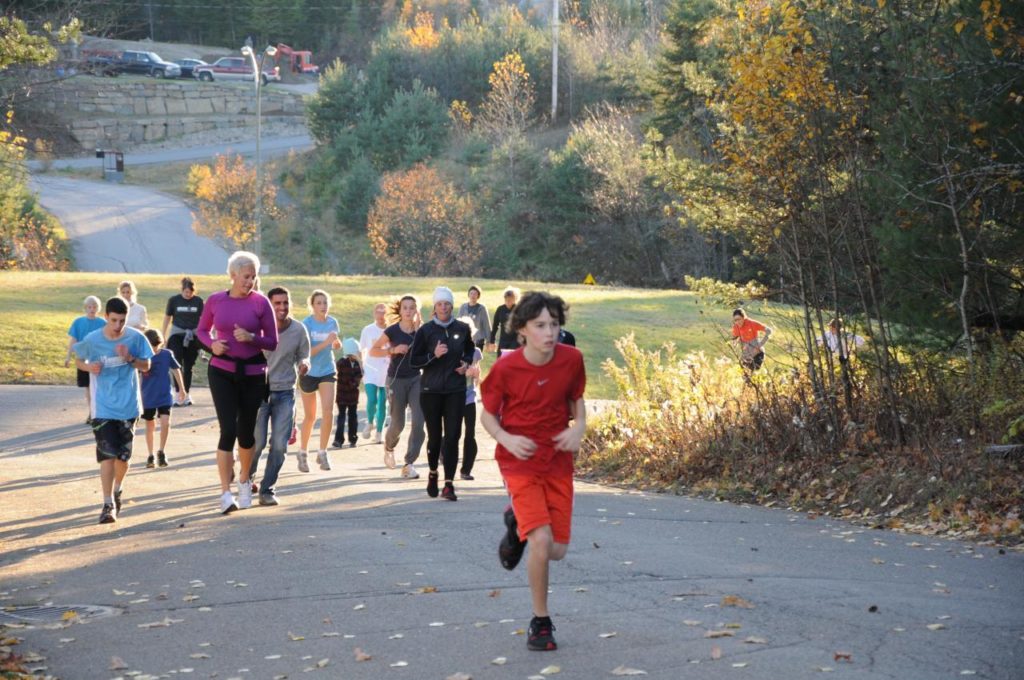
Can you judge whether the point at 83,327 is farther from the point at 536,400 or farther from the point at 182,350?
the point at 536,400

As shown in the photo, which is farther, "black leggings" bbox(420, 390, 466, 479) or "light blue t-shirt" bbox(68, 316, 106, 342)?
"light blue t-shirt" bbox(68, 316, 106, 342)

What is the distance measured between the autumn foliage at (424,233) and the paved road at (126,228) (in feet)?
23.4

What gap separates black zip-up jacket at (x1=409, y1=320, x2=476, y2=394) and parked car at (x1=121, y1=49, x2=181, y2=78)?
84.1m

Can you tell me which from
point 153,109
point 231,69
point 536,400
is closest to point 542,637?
point 536,400

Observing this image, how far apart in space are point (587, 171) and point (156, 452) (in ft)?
154

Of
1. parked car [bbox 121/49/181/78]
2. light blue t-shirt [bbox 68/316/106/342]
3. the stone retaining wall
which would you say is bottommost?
light blue t-shirt [bbox 68/316/106/342]

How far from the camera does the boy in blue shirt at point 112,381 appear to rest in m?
11.4

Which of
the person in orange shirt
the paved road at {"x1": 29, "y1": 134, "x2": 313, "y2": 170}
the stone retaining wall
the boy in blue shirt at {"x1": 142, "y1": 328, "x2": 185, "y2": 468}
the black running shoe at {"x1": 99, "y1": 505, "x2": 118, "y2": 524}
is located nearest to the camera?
the black running shoe at {"x1": 99, "y1": 505, "x2": 118, "y2": 524}

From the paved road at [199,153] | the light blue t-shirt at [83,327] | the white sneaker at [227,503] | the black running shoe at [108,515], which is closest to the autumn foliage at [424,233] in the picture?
the paved road at [199,153]

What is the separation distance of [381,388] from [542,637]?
11.9 meters

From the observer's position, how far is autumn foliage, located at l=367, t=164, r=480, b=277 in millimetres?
58562

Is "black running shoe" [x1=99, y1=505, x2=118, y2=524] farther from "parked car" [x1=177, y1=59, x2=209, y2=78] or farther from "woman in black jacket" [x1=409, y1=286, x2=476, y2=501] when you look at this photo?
"parked car" [x1=177, y1=59, x2=209, y2=78]

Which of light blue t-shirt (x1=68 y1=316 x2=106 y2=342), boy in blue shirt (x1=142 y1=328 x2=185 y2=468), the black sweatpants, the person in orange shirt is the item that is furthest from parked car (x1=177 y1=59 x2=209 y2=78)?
boy in blue shirt (x1=142 y1=328 x2=185 y2=468)

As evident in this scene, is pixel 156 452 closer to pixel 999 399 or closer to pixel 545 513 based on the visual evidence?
pixel 999 399
